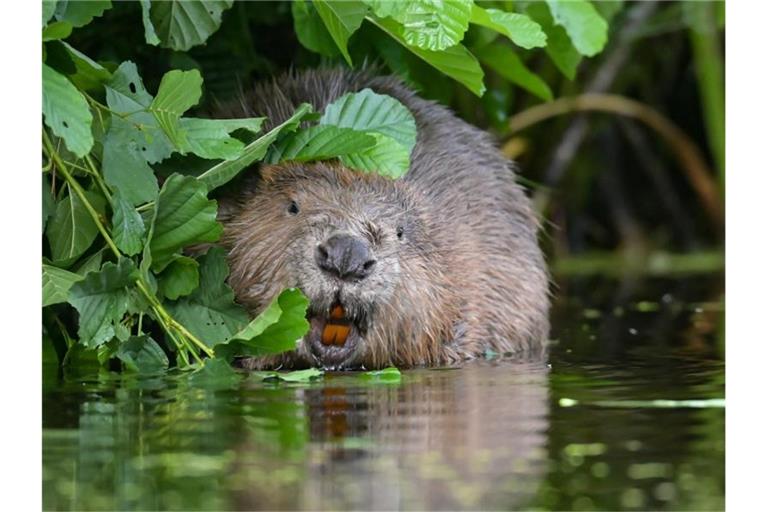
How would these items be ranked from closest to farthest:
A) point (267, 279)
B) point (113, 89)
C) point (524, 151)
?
1. point (113, 89)
2. point (267, 279)
3. point (524, 151)

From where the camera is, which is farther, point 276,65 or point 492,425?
point 276,65

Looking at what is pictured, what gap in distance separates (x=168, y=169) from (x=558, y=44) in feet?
5.30

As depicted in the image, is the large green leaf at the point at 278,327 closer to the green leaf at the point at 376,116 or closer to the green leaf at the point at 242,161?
the green leaf at the point at 242,161

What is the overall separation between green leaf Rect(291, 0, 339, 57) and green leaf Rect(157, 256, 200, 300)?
105cm

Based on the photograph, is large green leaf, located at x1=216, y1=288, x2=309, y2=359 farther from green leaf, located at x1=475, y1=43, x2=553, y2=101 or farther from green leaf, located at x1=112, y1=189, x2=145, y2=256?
green leaf, located at x1=475, y1=43, x2=553, y2=101

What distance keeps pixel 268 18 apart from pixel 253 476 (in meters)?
3.06

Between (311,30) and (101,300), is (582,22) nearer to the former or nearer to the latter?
(311,30)

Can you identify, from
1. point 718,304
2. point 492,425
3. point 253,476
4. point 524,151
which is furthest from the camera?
point 524,151

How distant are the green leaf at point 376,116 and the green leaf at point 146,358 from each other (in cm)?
77

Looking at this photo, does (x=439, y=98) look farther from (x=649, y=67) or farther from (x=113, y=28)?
(x=649, y=67)

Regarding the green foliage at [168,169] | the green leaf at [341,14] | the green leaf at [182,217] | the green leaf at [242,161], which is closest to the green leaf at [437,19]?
the green foliage at [168,169]

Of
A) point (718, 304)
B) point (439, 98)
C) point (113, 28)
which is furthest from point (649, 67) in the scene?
point (113, 28)

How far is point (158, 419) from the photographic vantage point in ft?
10.0

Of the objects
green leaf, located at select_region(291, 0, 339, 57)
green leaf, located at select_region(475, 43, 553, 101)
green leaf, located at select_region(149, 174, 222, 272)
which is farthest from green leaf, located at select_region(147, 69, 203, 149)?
green leaf, located at select_region(475, 43, 553, 101)
